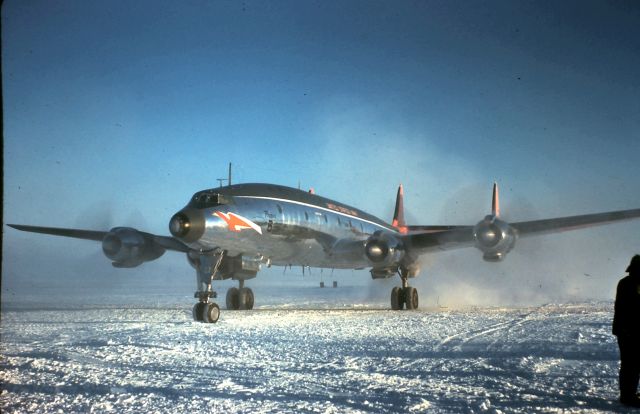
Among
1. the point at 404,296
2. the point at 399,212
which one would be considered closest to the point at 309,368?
the point at 404,296

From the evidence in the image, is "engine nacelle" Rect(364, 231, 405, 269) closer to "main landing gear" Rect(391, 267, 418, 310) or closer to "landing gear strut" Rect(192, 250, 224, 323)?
"main landing gear" Rect(391, 267, 418, 310)

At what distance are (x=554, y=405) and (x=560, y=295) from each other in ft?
106

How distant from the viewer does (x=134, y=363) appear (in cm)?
887

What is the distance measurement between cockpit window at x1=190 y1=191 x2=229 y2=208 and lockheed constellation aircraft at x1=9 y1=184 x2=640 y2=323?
1.3 inches

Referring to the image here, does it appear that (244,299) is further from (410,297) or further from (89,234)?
(410,297)

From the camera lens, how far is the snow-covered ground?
6152 millimetres

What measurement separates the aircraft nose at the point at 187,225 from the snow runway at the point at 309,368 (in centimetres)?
248

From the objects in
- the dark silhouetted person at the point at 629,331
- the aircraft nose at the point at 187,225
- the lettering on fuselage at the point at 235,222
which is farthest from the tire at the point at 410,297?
the dark silhouetted person at the point at 629,331

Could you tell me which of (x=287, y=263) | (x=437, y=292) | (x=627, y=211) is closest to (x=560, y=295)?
(x=437, y=292)

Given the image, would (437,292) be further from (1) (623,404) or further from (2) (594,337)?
(1) (623,404)

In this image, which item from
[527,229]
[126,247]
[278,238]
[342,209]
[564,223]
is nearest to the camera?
[278,238]

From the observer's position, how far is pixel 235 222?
A: 16.8 meters

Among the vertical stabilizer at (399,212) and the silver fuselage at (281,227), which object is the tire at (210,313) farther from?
the vertical stabilizer at (399,212)

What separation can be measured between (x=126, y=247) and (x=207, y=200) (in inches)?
191
